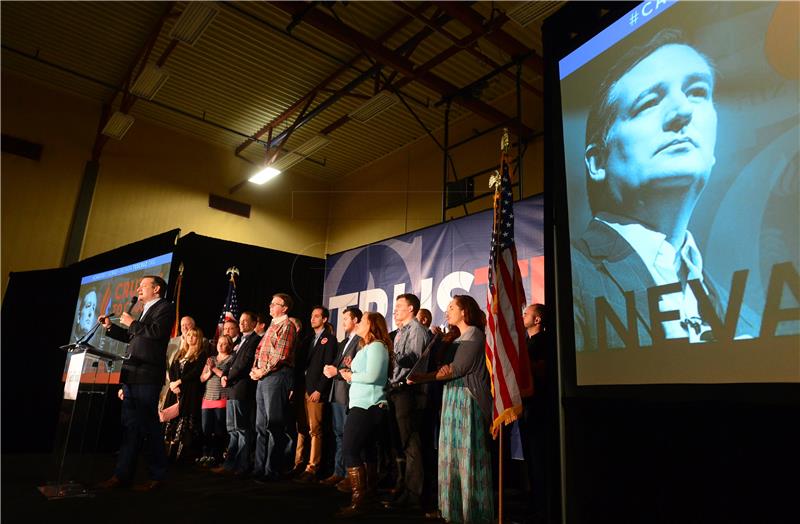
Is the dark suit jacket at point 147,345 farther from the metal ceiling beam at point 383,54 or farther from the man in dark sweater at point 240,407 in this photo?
the metal ceiling beam at point 383,54

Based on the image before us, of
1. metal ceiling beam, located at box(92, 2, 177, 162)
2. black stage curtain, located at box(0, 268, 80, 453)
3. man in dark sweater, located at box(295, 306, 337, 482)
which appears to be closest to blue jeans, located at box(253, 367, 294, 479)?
man in dark sweater, located at box(295, 306, 337, 482)

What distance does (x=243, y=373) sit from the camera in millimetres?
4582

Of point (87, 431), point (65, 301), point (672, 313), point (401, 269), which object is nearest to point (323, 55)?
point (401, 269)

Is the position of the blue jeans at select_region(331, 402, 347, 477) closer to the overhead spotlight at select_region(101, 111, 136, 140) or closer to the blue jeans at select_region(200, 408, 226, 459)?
the blue jeans at select_region(200, 408, 226, 459)

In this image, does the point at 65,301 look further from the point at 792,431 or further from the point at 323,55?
the point at 792,431

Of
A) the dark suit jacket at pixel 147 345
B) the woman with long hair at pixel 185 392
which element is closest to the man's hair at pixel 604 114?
the dark suit jacket at pixel 147 345

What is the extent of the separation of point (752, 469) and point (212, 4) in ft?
18.5

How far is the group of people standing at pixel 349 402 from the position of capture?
3.01 meters

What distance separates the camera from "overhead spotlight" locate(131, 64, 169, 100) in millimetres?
6609

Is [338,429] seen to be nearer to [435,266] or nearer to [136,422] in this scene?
A: [136,422]

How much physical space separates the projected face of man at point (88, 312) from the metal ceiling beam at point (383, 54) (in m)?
4.53

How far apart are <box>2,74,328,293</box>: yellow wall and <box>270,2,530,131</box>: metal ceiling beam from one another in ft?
15.2

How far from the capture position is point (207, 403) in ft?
16.6

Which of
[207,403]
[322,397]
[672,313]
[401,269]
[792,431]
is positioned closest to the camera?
[792,431]
